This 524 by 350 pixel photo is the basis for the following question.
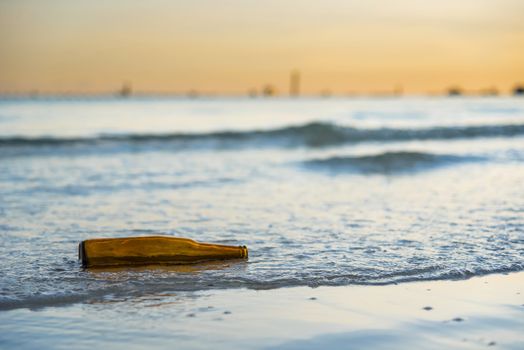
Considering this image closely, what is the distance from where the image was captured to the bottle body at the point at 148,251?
6.33 meters

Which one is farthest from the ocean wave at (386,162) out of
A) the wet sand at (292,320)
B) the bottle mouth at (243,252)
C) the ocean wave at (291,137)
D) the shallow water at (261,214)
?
the wet sand at (292,320)

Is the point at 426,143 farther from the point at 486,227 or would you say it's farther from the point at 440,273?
the point at 440,273

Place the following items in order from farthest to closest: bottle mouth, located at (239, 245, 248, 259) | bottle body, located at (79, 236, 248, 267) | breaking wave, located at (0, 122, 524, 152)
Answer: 1. breaking wave, located at (0, 122, 524, 152)
2. bottle mouth, located at (239, 245, 248, 259)
3. bottle body, located at (79, 236, 248, 267)

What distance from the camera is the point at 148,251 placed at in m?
6.45

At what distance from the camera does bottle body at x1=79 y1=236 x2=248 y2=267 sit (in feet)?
20.8

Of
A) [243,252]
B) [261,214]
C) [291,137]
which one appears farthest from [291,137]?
[243,252]

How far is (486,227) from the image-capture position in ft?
27.2

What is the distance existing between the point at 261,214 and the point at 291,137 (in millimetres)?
16405

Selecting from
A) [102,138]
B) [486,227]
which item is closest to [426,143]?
[102,138]

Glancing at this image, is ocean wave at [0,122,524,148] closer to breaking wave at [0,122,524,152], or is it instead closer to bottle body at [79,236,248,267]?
breaking wave at [0,122,524,152]

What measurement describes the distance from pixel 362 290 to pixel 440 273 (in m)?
0.88

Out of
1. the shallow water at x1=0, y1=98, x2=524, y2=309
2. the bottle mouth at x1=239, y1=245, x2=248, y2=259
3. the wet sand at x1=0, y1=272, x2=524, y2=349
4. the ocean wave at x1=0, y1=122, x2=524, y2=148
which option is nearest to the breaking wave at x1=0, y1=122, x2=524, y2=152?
the ocean wave at x1=0, y1=122, x2=524, y2=148

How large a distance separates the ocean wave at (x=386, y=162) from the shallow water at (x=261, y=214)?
5 cm

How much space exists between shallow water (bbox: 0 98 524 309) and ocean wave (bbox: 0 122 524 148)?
1.18 metres
